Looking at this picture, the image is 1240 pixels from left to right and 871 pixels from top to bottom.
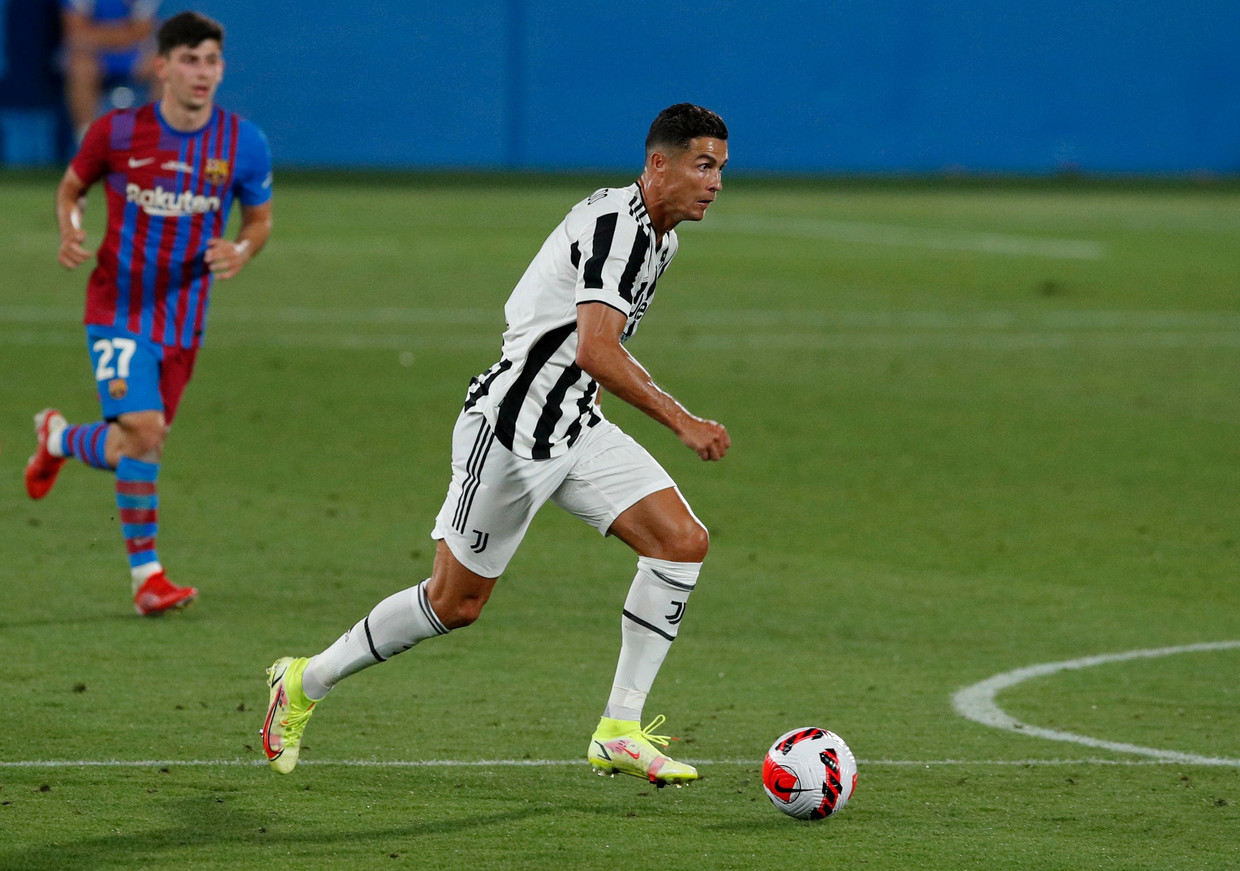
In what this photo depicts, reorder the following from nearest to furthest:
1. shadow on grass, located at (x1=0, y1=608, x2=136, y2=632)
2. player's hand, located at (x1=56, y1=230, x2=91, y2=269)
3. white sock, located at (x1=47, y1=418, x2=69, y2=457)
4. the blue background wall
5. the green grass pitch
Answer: the green grass pitch
shadow on grass, located at (x1=0, y1=608, x2=136, y2=632)
player's hand, located at (x1=56, y1=230, x2=91, y2=269)
white sock, located at (x1=47, y1=418, x2=69, y2=457)
the blue background wall

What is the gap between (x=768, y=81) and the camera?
37.1 m

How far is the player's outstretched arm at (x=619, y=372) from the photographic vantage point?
5.45m

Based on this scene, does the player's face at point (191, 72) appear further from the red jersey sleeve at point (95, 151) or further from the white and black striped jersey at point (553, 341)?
the white and black striped jersey at point (553, 341)

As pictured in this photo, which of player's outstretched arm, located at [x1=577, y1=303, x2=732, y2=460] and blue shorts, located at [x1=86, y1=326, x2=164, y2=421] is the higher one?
player's outstretched arm, located at [x1=577, y1=303, x2=732, y2=460]

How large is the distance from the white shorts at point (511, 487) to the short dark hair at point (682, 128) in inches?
35.8

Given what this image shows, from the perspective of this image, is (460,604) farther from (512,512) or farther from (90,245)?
(90,245)

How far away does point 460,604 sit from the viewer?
19.4 ft

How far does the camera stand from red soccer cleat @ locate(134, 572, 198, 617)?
8125 mm

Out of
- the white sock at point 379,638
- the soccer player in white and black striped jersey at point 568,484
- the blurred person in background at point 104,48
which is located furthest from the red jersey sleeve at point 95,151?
the blurred person in background at point 104,48

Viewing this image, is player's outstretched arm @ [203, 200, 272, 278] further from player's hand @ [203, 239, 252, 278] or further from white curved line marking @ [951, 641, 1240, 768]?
white curved line marking @ [951, 641, 1240, 768]

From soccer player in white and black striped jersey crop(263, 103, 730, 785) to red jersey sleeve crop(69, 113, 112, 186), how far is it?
307 cm

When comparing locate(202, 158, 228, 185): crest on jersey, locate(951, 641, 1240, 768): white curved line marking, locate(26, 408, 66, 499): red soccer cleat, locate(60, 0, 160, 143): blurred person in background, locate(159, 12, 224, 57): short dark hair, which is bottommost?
locate(951, 641, 1240, 768): white curved line marking

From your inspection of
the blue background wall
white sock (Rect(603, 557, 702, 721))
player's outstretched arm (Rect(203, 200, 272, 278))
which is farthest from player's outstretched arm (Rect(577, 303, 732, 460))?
the blue background wall

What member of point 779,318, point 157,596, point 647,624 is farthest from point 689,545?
point 779,318
